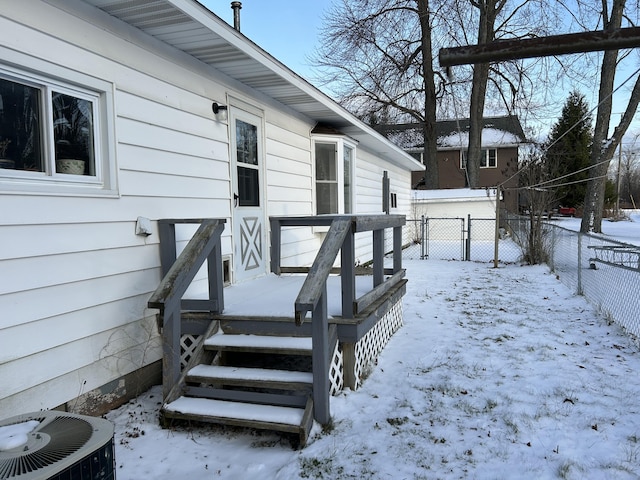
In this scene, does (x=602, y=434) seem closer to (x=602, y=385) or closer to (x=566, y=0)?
(x=602, y=385)

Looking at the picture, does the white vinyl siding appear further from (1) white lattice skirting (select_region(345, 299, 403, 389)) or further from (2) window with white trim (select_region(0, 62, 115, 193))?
(1) white lattice skirting (select_region(345, 299, 403, 389))

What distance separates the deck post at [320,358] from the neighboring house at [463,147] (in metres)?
26.1

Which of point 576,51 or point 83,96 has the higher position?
point 83,96

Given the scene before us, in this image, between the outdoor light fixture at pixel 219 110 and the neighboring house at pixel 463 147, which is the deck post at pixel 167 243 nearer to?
the outdoor light fixture at pixel 219 110

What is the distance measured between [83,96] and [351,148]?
5864mm

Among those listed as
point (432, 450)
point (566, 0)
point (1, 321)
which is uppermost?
point (566, 0)

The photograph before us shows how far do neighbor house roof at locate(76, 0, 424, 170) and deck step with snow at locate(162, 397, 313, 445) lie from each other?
2.86 metres

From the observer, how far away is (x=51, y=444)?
5.62ft

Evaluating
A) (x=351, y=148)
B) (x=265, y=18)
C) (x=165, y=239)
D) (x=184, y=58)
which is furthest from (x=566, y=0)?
(x=165, y=239)

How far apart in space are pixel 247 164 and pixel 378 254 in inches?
84.6

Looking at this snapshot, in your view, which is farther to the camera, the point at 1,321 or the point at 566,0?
the point at 566,0

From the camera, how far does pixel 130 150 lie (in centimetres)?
357

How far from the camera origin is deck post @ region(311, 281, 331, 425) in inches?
116

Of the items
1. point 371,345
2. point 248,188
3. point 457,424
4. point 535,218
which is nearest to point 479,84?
point 535,218
